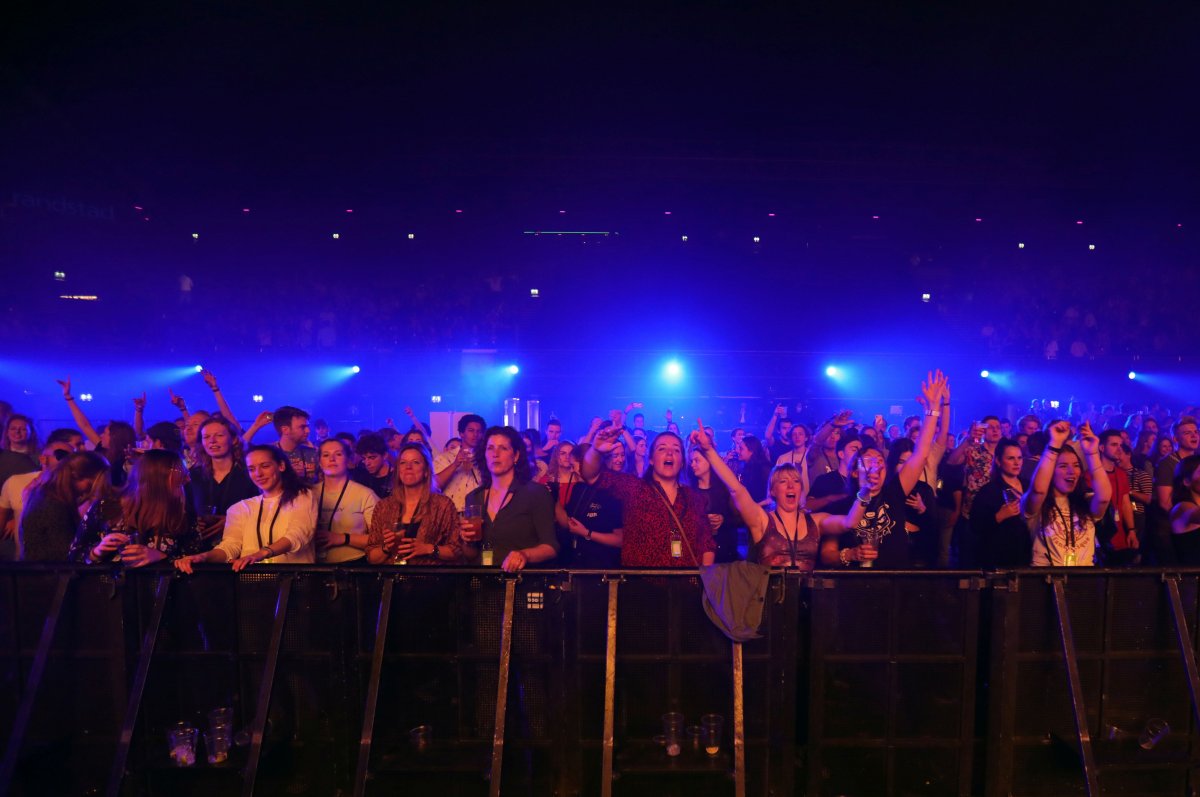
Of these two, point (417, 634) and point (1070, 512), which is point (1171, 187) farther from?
point (417, 634)

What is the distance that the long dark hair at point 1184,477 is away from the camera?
436cm

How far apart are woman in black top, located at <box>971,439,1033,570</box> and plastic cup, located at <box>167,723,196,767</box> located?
174 inches

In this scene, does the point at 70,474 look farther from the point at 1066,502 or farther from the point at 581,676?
the point at 1066,502

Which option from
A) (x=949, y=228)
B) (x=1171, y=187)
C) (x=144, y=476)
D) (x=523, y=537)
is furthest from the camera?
(x=949, y=228)

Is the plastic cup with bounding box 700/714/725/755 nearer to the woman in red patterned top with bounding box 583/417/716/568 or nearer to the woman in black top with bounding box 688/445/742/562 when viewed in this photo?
the woman in red patterned top with bounding box 583/417/716/568

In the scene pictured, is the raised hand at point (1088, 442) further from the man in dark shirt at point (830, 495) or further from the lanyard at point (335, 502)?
the lanyard at point (335, 502)

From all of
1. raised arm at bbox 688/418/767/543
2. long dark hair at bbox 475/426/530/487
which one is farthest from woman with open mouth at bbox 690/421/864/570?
long dark hair at bbox 475/426/530/487

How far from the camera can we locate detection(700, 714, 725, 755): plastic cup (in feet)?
10.7

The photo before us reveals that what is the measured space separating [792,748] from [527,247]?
1036 cm

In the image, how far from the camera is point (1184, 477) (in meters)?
4.40

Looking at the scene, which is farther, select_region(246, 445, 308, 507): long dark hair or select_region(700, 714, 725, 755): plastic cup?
select_region(246, 445, 308, 507): long dark hair

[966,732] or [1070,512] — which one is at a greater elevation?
[1070,512]

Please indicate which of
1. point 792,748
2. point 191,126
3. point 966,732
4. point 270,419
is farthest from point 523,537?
point 191,126

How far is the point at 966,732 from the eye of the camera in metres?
3.33
